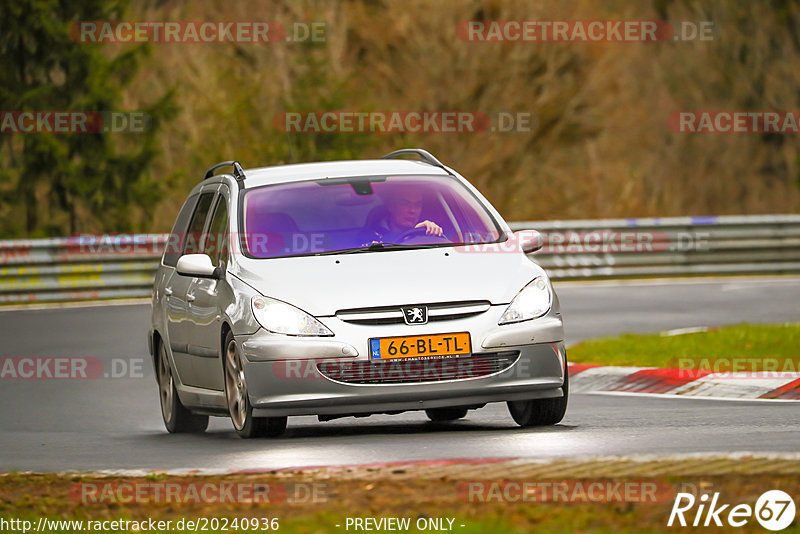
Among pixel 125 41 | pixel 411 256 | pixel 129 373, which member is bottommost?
pixel 129 373

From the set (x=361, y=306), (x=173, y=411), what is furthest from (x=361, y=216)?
(x=173, y=411)

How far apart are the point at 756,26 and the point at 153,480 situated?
45.0 metres

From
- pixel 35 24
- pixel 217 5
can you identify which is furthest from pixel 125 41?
pixel 217 5

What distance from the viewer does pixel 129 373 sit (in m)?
17.0

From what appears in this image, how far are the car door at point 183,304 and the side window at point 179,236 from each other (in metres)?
0.04

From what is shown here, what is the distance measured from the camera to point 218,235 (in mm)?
11641

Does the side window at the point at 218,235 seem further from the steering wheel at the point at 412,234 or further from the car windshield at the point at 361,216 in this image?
the steering wheel at the point at 412,234

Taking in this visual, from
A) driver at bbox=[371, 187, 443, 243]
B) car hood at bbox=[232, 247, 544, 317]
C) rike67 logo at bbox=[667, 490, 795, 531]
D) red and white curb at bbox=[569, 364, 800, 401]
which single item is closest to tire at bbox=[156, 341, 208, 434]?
car hood at bbox=[232, 247, 544, 317]

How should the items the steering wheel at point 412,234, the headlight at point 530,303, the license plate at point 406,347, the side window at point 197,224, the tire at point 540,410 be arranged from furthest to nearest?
the side window at point 197,224
the steering wheel at point 412,234
the tire at point 540,410
the headlight at point 530,303
the license plate at point 406,347

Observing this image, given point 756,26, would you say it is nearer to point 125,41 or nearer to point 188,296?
point 125,41

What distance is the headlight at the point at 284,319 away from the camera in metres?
10.1

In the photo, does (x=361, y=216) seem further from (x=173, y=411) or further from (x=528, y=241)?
(x=173, y=411)

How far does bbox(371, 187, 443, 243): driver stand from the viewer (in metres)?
11.1

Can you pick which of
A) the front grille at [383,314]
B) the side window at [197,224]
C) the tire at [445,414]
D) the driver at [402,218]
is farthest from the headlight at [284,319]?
the tire at [445,414]
